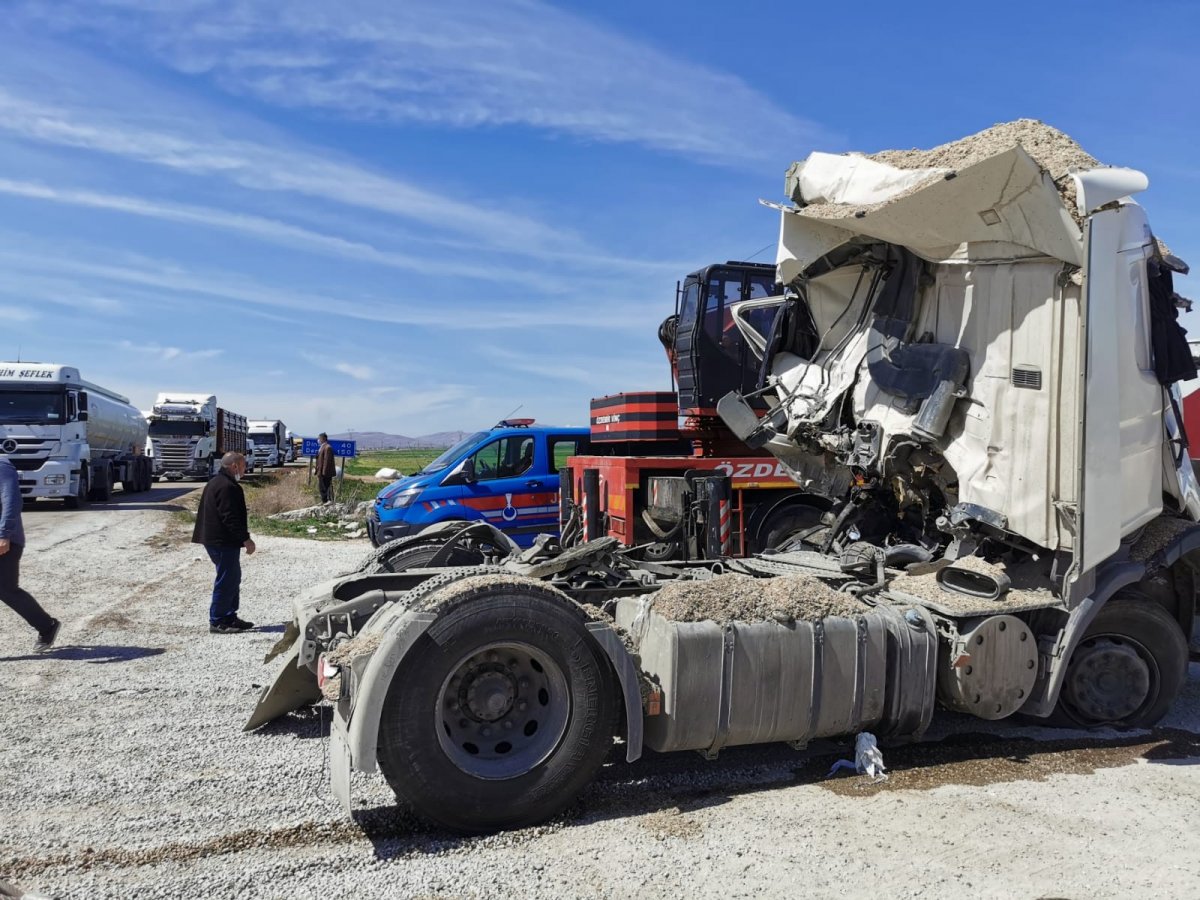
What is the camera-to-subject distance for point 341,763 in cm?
395

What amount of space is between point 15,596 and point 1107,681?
8.20 m

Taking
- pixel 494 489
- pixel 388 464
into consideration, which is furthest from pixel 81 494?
pixel 388 464

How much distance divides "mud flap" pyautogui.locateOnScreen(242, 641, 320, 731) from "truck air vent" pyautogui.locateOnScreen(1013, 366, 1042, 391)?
14.2 ft

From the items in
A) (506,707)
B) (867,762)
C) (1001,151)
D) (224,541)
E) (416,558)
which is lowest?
(867,762)

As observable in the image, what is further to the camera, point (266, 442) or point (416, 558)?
point (266, 442)

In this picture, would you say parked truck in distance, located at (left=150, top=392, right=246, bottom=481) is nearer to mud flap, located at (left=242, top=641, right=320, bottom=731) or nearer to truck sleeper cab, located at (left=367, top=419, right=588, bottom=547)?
truck sleeper cab, located at (left=367, top=419, right=588, bottom=547)

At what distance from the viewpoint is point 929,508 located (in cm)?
612

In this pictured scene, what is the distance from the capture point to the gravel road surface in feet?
11.9

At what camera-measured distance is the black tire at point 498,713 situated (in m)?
3.96

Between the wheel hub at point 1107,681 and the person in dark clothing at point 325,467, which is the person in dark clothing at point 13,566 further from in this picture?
the person in dark clothing at point 325,467

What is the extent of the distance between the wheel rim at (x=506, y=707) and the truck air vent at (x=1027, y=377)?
10.1ft

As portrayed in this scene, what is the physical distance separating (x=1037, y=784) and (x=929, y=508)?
1.94 meters

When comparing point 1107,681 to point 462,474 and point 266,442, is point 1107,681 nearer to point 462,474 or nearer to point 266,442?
point 462,474

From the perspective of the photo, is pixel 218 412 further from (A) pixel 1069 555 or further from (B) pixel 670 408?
(A) pixel 1069 555
